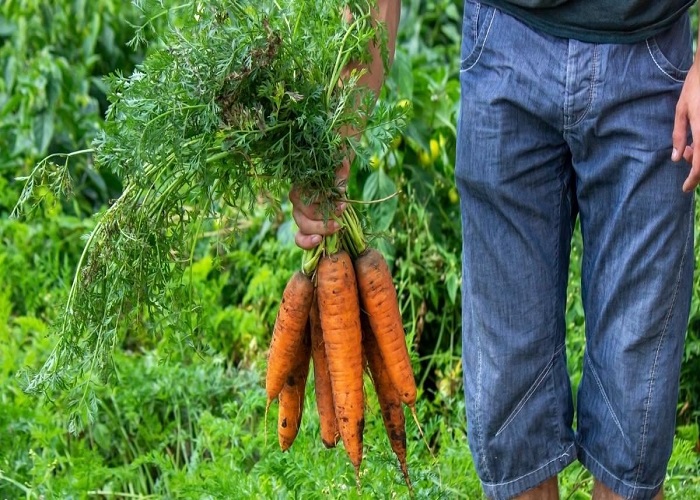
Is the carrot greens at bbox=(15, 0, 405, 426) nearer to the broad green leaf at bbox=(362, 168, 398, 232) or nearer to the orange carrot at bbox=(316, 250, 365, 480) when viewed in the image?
the orange carrot at bbox=(316, 250, 365, 480)

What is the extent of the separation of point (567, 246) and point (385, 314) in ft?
1.16

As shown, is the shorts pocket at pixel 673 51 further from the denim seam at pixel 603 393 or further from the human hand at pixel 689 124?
the denim seam at pixel 603 393

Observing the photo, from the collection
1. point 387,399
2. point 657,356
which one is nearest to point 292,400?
point 387,399

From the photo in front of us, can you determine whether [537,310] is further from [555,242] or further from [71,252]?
[71,252]

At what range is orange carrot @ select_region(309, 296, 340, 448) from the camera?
1.99 meters

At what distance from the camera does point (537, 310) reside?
182 centimetres

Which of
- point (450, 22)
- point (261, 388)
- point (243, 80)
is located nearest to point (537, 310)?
point (243, 80)

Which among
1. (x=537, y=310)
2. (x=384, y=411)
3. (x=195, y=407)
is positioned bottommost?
(x=195, y=407)

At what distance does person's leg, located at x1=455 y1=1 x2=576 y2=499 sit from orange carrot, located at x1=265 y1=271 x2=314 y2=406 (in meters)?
0.30

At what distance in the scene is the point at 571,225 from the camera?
6.11ft

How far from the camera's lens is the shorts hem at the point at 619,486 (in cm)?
183

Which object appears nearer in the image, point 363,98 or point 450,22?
point 363,98

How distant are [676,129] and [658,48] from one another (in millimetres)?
135

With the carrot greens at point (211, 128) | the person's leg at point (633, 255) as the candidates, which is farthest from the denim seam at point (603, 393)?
the carrot greens at point (211, 128)
